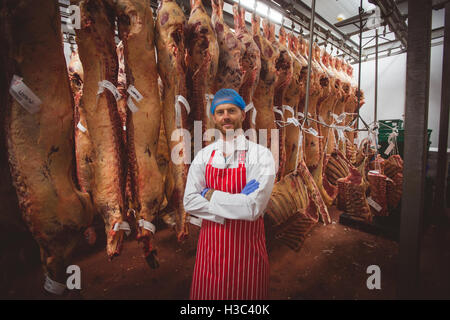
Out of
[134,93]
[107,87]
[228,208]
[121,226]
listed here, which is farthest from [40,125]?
[228,208]

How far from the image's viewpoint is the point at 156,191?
1.53m

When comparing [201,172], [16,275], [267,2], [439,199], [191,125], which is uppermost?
[267,2]

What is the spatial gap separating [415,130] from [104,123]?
2107 mm

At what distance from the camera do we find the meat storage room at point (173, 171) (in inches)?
45.4

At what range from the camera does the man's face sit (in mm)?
1396

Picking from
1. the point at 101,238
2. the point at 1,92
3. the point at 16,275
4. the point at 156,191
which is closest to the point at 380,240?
the point at 156,191

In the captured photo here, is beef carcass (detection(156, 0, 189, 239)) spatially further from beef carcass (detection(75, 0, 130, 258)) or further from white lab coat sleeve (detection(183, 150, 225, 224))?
beef carcass (detection(75, 0, 130, 258))

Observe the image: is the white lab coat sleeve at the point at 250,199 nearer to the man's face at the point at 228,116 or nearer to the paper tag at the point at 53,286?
the man's face at the point at 228,116

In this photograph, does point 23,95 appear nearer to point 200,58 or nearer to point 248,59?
point 200,58

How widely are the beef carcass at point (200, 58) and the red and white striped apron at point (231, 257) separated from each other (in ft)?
1.94

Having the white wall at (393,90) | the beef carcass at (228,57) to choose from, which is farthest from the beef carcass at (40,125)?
the white wall at (393,90)

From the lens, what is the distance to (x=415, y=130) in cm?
132

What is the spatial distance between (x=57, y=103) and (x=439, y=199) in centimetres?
506

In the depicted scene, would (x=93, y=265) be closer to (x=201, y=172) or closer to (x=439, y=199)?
(x=201, y=172)
